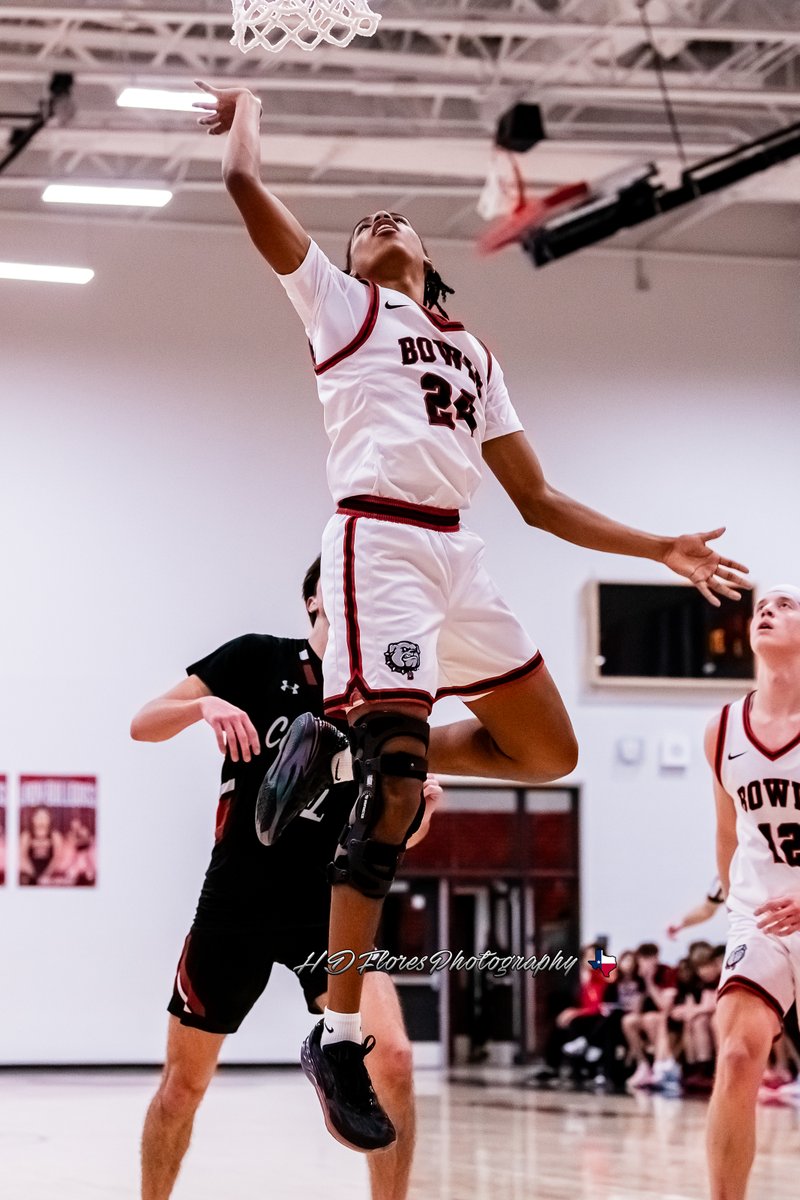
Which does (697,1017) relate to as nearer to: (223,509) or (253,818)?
(223,509)

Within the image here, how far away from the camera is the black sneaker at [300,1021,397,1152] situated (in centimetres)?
379

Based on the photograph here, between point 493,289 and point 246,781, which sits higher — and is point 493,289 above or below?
above

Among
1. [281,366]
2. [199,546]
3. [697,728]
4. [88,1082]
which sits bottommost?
[88,1082]

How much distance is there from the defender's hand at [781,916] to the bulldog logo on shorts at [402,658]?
7.25 feet

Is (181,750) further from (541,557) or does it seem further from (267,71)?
(267,71)

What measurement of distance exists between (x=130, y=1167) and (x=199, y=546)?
11.2 m

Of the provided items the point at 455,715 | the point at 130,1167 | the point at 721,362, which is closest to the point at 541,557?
the point at 455,715

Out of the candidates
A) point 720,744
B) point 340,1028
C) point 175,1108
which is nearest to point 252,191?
point 340,1028

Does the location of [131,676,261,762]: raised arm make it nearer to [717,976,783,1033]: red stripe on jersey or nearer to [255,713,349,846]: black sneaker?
[255,713,349,846]: black sneaker

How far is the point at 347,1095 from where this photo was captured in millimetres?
3855

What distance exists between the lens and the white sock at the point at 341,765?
183 inches

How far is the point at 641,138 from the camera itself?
17.7 m

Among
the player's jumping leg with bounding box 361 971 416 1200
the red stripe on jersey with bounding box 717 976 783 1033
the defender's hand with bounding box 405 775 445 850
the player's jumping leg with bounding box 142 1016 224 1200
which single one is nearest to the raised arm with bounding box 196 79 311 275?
the defender's hand with bounding box 405 775 445 850

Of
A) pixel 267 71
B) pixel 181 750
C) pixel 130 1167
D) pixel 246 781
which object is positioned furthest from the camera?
pixel 181 750
